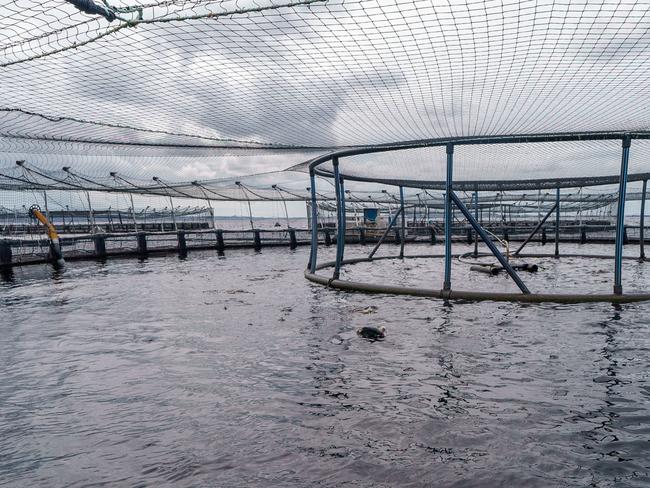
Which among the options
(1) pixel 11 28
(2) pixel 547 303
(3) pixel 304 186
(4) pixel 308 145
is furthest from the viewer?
(3) pixel 304 186

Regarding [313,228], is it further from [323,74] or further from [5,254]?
[5,254]

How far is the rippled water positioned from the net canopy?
4273mm

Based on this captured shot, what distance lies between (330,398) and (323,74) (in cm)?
746

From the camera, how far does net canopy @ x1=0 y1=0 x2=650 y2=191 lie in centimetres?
668


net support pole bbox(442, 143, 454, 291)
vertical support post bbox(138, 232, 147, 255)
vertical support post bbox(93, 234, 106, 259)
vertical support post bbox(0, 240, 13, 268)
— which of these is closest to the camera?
net support pole bbox(442, 143, 454, 291)

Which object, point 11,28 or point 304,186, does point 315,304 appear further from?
point 304,186

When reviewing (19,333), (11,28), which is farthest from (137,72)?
(19,333)

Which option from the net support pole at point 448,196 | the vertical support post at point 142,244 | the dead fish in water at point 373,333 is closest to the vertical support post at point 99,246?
the vertical support post at point 142,244

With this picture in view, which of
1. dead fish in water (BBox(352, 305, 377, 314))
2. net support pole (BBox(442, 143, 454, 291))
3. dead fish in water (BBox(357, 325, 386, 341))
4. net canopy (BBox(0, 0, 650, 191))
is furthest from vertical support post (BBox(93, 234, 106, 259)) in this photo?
dead fish in water (BBox(357, 325, 386, 341))

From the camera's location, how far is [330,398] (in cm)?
367

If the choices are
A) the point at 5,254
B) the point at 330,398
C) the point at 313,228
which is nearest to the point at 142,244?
the point at 5,254

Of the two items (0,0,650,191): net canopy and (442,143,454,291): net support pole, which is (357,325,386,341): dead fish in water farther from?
(0,0,650,191): net canopy

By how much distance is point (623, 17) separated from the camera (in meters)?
6.78

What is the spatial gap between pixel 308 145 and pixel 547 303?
1064cm
